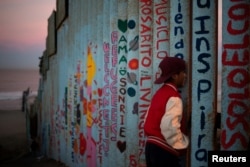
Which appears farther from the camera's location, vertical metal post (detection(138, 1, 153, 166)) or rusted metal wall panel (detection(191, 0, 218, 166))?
vertical metal post (detection(138, 1, 153, 166))

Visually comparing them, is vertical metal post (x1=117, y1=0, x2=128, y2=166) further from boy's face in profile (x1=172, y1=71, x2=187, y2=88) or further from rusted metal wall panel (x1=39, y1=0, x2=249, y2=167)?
boy's face in profile (x1=172, y1=71, x2=187, y2=88)

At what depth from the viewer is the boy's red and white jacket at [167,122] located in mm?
2686

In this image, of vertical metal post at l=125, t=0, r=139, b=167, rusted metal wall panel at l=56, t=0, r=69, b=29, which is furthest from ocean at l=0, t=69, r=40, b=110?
vertical metal post at l=125, t=0, r=139, b=167

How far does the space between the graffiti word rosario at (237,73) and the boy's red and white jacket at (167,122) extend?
16.3 inches

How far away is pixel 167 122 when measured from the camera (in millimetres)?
2676

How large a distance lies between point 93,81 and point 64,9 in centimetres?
273

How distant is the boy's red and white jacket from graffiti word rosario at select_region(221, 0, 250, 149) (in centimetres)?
41

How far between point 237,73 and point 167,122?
0.72 metres

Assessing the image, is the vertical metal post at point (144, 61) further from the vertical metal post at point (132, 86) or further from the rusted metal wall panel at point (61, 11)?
the rusted metal wall panel at point (61, 11)

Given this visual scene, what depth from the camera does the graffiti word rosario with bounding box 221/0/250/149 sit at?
2.46m

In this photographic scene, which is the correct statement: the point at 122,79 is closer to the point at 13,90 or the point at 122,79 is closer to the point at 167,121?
the point at 167,121

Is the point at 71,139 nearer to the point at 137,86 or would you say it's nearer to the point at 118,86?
the point at 118,86

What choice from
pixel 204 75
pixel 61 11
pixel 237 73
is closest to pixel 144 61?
pixel 204 75

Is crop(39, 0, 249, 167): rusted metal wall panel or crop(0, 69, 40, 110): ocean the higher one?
crop(39, 0, 249, 167): rusted metal wall panel
